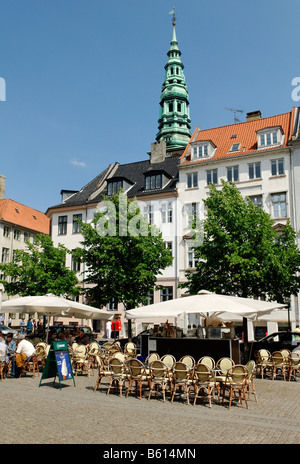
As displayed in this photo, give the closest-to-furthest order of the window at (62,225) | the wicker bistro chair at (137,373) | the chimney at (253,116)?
the wicker bistro chair at (137,373) → the chimney at (253,116) → the window at (62,225)

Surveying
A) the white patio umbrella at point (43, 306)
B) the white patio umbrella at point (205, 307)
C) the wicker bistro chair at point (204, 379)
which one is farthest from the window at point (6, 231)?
the wicker bistro chair at point (204, 379)

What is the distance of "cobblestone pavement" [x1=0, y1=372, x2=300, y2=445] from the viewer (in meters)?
7.36

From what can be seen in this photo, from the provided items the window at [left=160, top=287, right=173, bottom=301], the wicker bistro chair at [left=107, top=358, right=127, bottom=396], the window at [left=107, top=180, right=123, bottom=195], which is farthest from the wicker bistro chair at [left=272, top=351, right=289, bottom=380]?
the window at [left=107, top=180, right=123, bottom=195]

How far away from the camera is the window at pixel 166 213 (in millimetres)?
38906

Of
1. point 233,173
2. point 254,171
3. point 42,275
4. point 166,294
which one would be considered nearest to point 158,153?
point 233,173

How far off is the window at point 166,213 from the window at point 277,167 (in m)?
9.32

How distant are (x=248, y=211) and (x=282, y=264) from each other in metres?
3.85

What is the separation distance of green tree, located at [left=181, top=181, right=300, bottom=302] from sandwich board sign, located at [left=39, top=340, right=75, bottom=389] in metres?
12.4

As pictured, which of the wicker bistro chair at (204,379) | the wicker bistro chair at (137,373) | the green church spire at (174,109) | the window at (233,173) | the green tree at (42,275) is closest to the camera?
the wicker bistro chair at (204,379)

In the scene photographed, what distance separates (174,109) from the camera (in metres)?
65.1

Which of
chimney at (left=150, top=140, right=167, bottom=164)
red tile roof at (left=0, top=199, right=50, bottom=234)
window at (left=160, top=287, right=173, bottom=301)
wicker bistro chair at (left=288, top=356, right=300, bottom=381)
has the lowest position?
wicker bistro chair at (left=288, top=356, right=300, bottom=381)

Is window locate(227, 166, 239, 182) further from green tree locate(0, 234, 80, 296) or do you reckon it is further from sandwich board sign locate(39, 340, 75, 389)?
sandwich board sign locate(39, 340, 75, 389)

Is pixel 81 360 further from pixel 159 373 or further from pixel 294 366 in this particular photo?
pixel 294 366

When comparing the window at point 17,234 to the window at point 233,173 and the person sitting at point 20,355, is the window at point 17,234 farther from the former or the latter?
the person sitting at point 20,355
